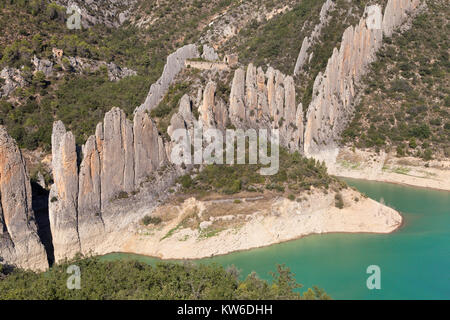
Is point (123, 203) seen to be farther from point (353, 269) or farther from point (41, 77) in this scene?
point (41, 77)

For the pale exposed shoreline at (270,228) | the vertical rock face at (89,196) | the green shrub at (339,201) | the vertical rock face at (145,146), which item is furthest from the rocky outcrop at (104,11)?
the green shrub at (339,201)

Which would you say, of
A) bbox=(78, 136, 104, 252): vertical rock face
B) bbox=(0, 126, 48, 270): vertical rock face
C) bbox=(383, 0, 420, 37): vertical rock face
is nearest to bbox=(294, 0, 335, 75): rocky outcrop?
bbox=(383, 0, 420, 37): vertical rock face

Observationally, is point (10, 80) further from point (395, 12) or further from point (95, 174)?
point (395, 12)

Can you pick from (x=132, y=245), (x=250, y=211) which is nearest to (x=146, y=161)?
(x=132, y=245)

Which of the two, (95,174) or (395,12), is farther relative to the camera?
(395,12)

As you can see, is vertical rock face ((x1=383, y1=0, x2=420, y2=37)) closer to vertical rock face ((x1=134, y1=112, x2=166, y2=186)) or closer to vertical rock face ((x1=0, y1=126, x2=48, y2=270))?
vertical rock face ((x1=134, y1=112, x2=166, y2=186))

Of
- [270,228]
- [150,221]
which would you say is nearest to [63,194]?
[150,221]

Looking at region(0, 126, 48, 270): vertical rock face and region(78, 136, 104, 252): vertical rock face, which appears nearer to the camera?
region(0, 126, 48, 270): vertical rock face
